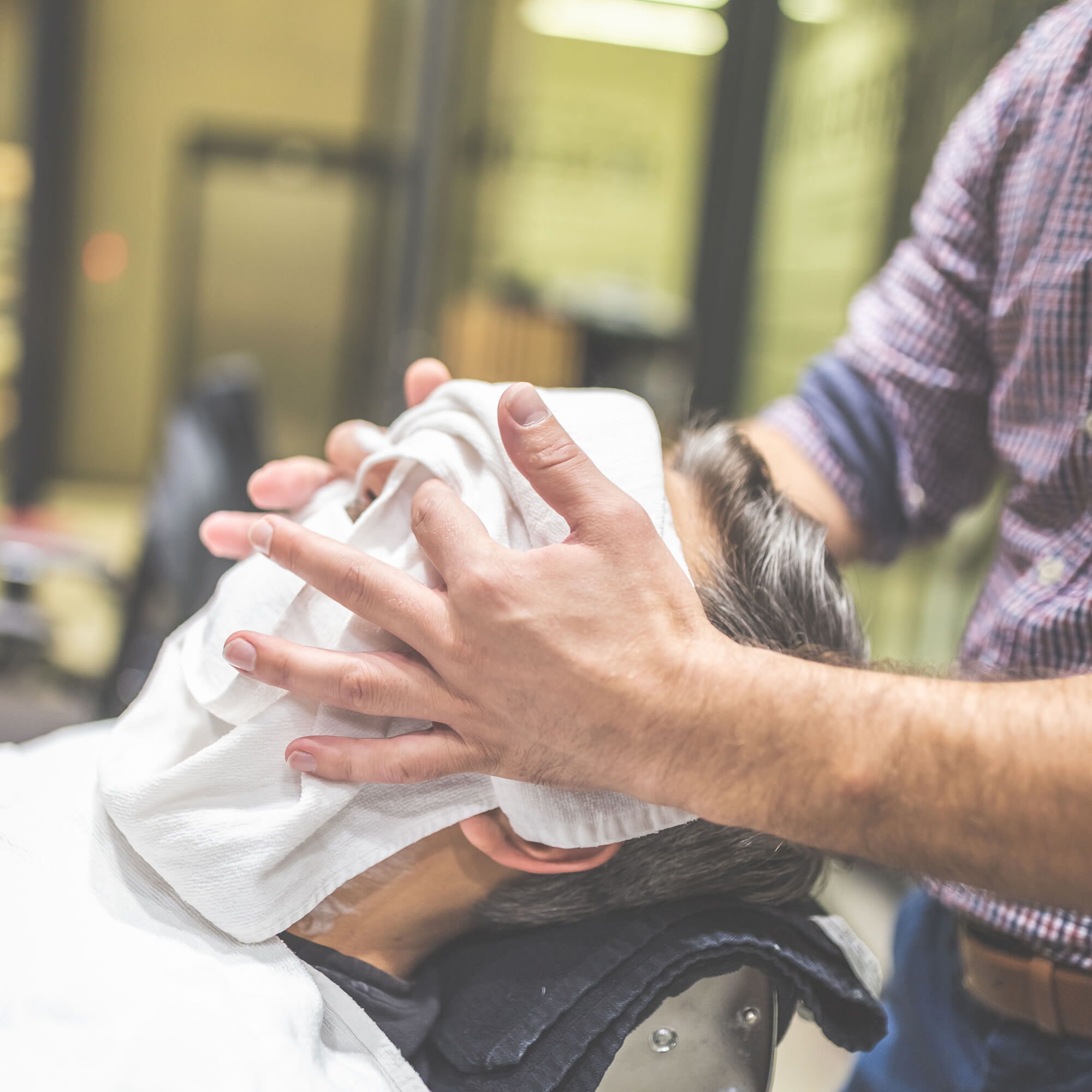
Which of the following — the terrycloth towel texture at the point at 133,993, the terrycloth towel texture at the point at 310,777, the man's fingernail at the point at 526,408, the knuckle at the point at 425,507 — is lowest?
the terrycloth towel texture at the point at 133,993

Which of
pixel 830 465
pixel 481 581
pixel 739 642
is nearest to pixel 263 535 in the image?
pixel 481 581

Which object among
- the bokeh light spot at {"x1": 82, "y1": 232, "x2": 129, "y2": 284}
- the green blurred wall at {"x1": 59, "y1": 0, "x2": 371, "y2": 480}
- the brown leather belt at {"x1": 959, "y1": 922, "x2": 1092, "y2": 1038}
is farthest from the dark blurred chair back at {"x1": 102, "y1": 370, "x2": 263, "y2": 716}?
the bokeh light spot at {"x1": 82, "y1": 232, "x2": 129, "y2": 284}

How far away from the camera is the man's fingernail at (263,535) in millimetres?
789

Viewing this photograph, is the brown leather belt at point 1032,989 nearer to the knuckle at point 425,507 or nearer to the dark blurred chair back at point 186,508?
the knuckle at point 425,507

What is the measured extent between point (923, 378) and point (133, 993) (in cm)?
112

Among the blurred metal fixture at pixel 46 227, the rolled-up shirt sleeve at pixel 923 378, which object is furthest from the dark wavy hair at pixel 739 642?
the blurred metal fixture at pixel 46 227

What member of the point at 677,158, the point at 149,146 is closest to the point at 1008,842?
the point at 677,158

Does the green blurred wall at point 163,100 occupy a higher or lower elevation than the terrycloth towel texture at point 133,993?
higher

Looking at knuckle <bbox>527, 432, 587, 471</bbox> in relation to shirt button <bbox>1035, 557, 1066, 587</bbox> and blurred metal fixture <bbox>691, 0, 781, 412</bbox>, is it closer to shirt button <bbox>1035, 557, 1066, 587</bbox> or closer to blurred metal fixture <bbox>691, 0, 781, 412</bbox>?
shirt button <bbox>1035, 557, 1066, 587</bbox>

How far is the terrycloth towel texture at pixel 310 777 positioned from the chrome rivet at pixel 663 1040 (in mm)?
182

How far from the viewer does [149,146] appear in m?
6.11

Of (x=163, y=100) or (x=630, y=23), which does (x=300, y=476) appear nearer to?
(x=630, y=23)

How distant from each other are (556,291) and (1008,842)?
4.39 metres

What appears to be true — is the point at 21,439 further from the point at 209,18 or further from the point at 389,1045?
the point at 389,1045
